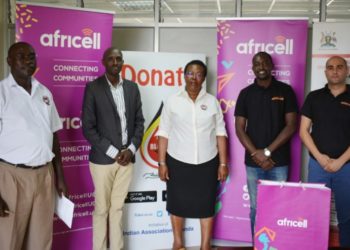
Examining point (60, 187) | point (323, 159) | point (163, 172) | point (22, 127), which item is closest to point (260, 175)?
point (323, 159)

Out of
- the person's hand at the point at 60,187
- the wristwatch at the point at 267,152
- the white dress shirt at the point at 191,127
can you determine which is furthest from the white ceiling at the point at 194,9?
the person's hand at the point at 60,187

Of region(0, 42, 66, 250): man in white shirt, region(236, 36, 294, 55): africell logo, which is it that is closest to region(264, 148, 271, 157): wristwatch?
region(236, 36, 294, 55): africell logo

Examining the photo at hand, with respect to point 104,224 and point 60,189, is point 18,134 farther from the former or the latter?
point 104,224

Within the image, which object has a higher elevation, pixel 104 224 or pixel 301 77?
pixel 301 77

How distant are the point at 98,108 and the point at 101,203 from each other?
2.34 ft

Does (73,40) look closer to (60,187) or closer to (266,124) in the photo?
(60,187)

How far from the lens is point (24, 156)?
84.4 inches

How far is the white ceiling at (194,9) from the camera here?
11.9ft

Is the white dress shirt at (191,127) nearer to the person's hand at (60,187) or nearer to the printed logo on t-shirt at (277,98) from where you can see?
the printed logo on t-shirt at (277,98)

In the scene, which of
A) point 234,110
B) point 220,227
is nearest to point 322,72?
point 234,110

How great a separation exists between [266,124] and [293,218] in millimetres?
1407

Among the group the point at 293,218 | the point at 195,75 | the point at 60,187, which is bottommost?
the point at 60,187

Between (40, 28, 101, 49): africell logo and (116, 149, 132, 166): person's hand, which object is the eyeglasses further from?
(40, 28, 101, 49): africell logo

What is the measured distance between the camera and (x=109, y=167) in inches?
110
